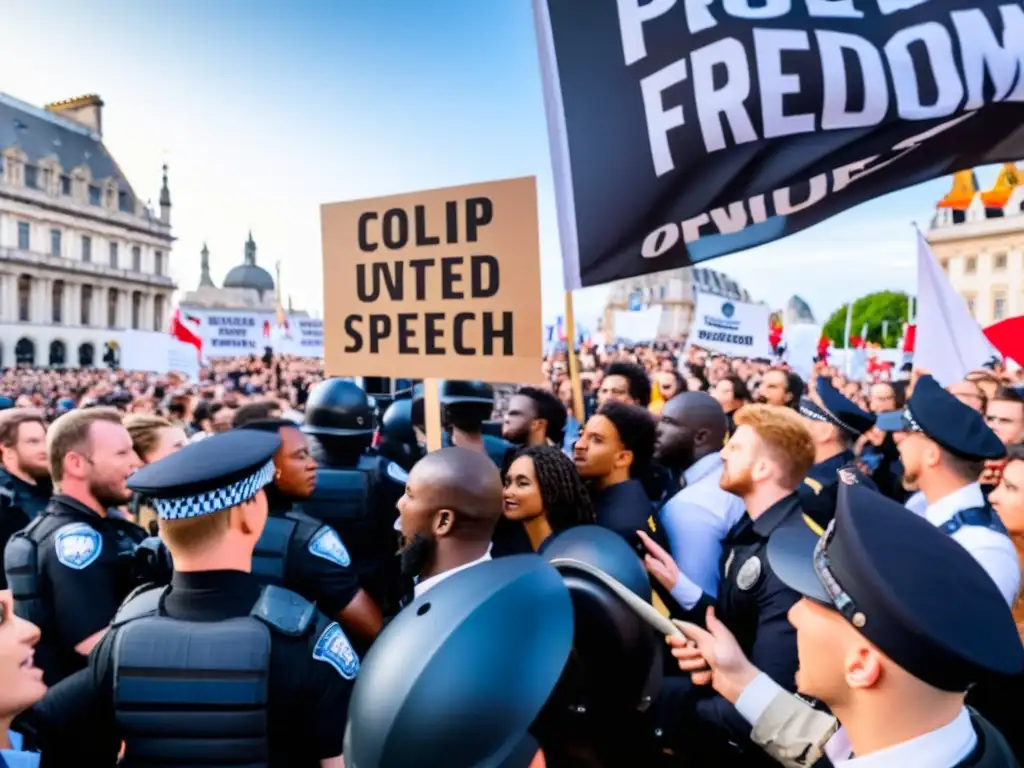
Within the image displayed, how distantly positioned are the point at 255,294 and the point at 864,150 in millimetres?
115058

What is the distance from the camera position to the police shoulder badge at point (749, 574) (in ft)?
8.00

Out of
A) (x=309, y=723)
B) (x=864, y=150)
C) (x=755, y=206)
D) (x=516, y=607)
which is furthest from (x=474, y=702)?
(x=864, y=150)

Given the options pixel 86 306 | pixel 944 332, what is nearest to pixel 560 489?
pixel 944 332

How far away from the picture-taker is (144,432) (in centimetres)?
434

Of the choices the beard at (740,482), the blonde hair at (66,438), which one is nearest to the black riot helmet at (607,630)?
the beard at (740,482)

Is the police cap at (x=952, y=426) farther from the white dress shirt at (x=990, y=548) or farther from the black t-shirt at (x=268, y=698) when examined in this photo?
the black t-shirt at (x=268, y=698)

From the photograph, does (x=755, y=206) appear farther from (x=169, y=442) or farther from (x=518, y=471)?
(x=169, y=442)

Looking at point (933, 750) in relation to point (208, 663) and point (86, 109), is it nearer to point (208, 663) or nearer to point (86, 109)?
point (208, 663)

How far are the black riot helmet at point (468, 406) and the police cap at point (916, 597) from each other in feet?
11.2

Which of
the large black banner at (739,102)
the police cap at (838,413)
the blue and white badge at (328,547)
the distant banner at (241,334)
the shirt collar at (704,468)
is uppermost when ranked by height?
the distant banner at (241,334)

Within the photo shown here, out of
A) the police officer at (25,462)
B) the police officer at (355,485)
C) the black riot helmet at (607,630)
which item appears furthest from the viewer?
the police officer at (25,462)

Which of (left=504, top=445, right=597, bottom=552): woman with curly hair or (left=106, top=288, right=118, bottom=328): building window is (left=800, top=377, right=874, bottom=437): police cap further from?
(left=106, top=288, right=118, bottom=328): building window

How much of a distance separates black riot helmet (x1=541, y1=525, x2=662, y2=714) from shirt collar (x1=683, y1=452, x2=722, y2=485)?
2.20 m

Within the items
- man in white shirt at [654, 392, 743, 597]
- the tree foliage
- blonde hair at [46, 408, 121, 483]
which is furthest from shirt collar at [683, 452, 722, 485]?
the tree foliage
